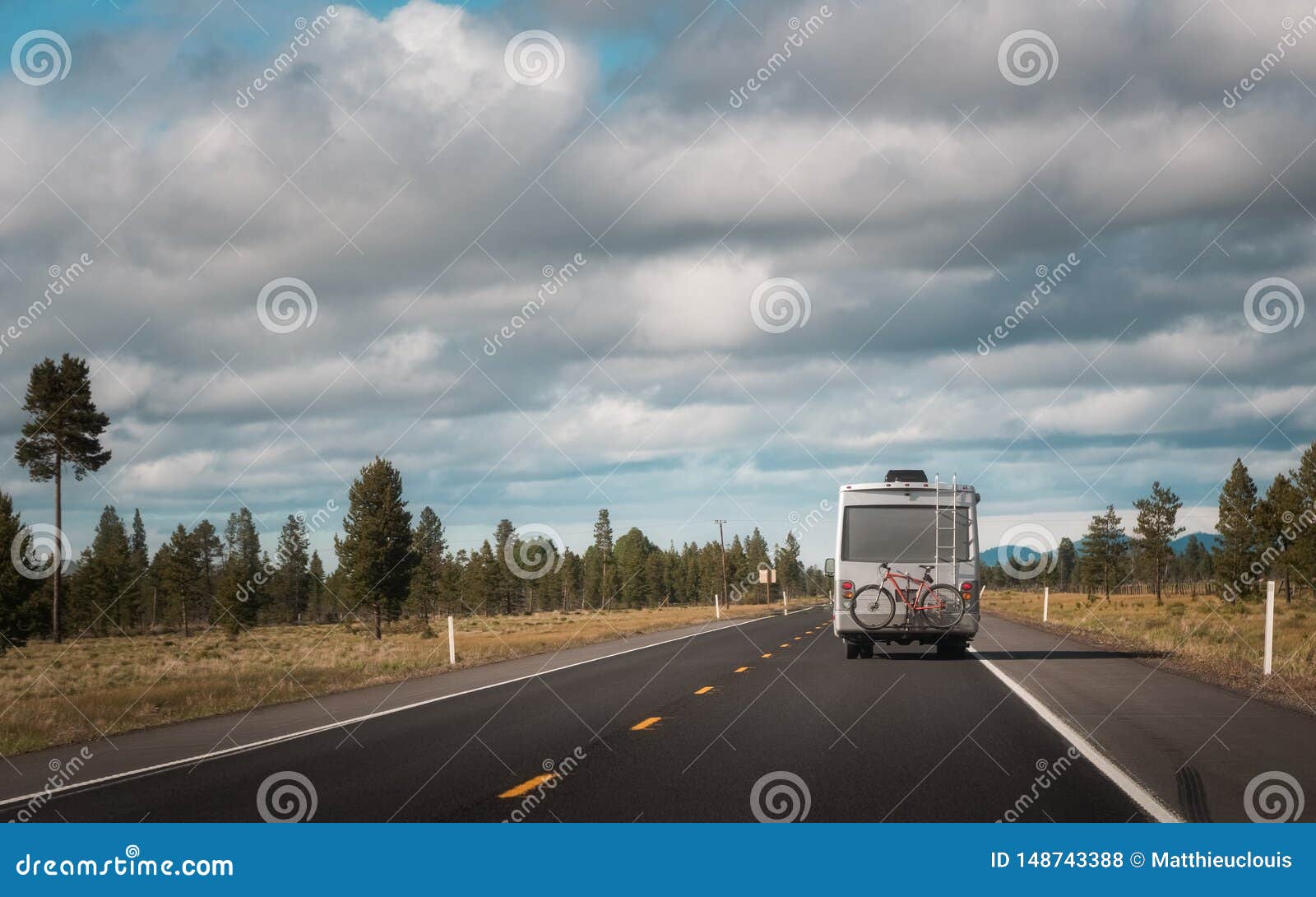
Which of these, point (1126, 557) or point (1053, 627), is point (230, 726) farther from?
point (1126, 557)

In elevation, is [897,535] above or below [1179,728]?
above

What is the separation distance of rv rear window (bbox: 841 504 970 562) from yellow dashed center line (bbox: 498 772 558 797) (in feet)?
49.6

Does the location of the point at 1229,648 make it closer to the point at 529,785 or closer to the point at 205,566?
the point at 529,785

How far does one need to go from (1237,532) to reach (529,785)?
77564 mm

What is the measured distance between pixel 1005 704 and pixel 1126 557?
4584 inches

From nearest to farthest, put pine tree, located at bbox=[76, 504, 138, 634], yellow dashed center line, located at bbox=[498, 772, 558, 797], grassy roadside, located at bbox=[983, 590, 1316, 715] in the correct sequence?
yellow dashed center line, located at bbox=[498, 772, 558, 797] → grassy roadside, located at bbox=[983, 590, 1316, 715] → pine tree, located at bbox=[76, 504, 138, 634]

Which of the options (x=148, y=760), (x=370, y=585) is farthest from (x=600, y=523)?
(x=148, y=760)

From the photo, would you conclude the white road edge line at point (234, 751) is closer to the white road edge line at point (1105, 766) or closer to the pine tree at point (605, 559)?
the white road edge line at point (1105, 766)

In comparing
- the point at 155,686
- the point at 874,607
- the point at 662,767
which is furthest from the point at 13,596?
the point at 662,767

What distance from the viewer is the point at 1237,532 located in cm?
7700

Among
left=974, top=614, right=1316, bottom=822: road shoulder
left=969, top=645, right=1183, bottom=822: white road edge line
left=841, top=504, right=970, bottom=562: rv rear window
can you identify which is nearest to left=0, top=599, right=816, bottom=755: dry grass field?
left=841, top=504, right=970, bottom=562: rv rear window

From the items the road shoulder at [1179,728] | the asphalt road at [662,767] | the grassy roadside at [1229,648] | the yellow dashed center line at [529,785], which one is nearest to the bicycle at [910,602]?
the road shoulder at [1179,728]

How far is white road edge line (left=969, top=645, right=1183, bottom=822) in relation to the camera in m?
7.90

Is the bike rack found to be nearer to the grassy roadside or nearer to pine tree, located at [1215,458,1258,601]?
the grassy roadside
